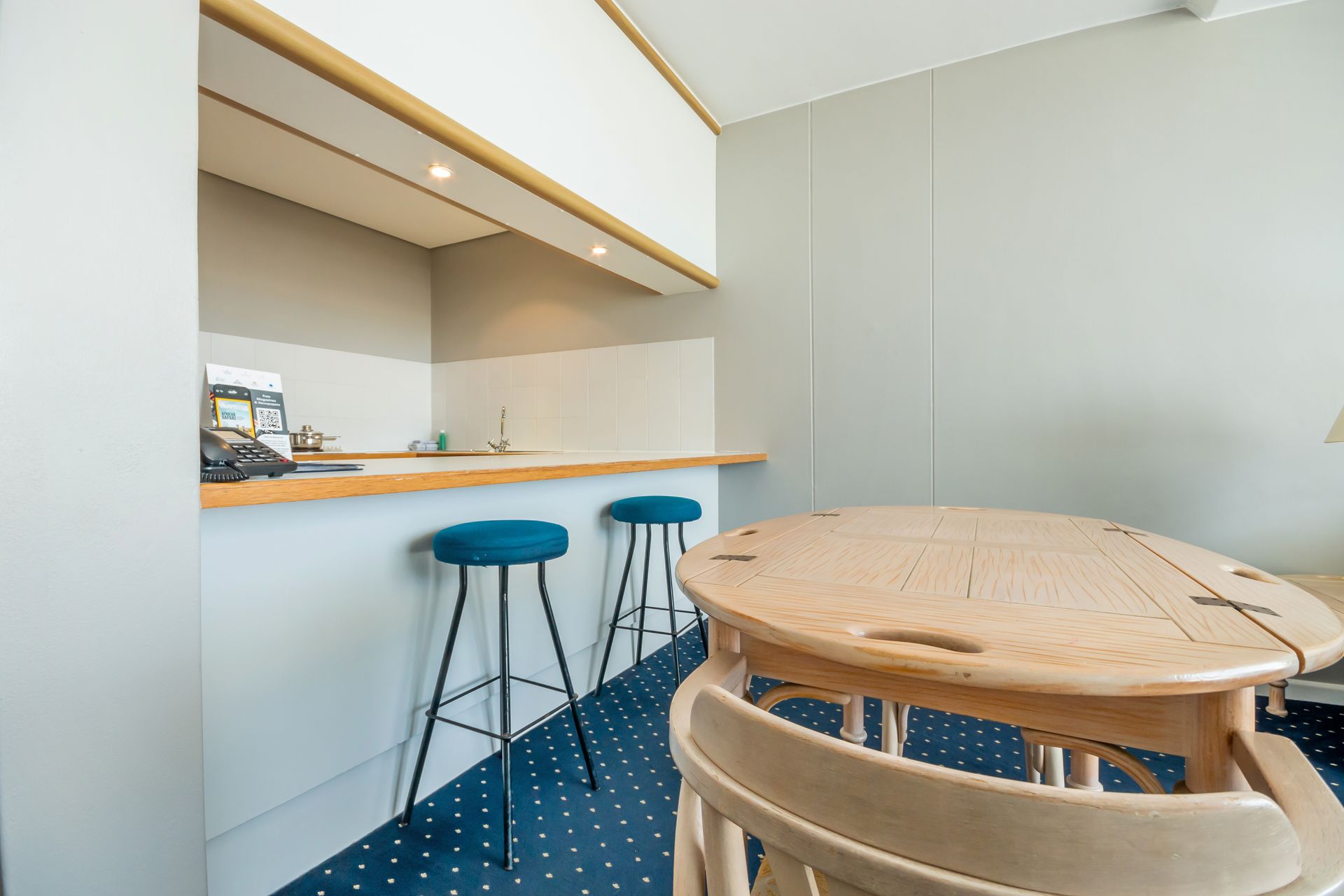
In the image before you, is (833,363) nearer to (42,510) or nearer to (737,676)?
(737,676)

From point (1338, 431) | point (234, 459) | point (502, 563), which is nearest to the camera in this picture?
point (234, 459)

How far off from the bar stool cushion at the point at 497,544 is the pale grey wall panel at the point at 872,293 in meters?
1.95

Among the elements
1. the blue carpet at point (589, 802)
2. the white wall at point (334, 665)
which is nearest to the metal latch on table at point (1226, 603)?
the blue carpet at point (589, 802)

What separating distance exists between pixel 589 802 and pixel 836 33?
3382 mm

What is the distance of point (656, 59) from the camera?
2828 mm

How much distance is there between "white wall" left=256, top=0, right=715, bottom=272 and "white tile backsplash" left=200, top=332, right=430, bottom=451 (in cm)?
247

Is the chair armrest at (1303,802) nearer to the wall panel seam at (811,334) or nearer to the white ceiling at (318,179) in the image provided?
the wall panel seam at (811,334)

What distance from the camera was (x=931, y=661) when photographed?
64 cm

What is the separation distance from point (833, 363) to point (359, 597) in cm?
256

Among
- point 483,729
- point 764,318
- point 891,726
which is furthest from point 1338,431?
point 483,729

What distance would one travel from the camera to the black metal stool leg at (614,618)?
2444mm

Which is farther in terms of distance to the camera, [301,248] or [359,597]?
[301,248]

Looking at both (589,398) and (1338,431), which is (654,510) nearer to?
(589,398)

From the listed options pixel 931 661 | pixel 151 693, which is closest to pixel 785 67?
pixel 931 661
